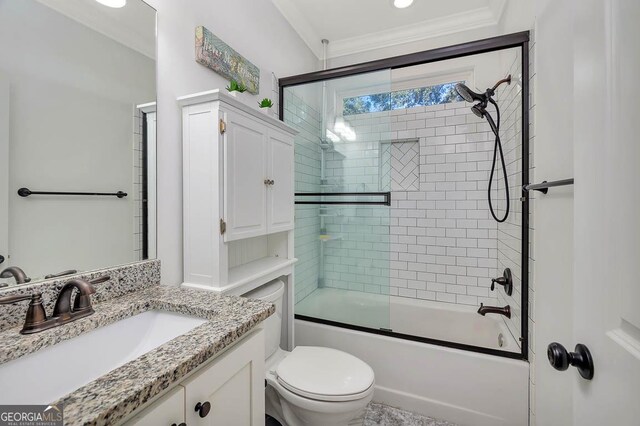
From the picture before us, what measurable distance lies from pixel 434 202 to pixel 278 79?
5.62ft

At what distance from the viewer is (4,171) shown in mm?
765

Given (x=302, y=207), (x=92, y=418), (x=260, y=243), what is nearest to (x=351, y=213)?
(x=302, y=207)

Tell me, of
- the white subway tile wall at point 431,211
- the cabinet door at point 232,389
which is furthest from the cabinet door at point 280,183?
the cabinet door at point 232,389

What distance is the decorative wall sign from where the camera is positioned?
1365mm

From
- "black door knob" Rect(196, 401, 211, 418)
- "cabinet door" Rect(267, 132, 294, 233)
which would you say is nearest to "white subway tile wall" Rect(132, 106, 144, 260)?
"cabinet door" Rect(267, 132, 294, 233)

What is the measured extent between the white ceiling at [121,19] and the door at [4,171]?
33 centimetres

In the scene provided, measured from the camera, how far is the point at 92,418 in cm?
42

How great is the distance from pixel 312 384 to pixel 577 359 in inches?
40.2

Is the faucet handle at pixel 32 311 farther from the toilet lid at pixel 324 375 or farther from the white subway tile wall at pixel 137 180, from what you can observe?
the toilet lid at pixel 324 375

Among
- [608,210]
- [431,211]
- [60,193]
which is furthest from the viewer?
[431,211]

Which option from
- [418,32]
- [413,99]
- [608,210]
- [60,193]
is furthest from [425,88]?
[60,193]

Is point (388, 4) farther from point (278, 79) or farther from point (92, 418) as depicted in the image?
point (92, 418)

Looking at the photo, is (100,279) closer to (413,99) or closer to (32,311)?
(32,311)

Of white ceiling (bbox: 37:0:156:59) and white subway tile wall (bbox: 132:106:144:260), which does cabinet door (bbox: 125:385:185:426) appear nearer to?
white subway tile wall (bbox: 132:106:144:260)
